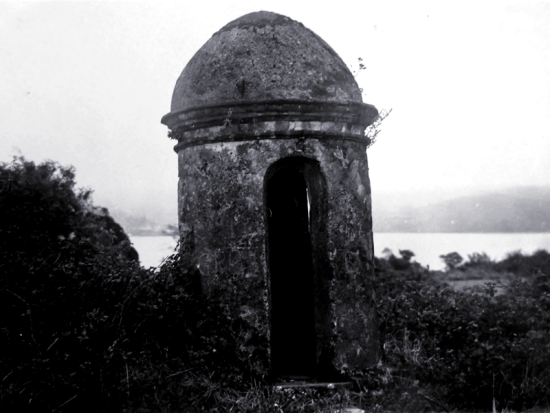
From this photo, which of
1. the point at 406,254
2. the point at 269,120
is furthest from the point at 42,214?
the point at 406,254

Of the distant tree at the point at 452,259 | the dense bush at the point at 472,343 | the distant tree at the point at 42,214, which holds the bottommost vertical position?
the dense bush at the point at 472,343

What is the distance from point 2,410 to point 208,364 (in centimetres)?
146

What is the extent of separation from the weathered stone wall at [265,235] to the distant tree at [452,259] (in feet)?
38.9

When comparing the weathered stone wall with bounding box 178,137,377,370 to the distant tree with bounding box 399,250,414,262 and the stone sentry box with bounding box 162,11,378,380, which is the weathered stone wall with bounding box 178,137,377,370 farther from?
the distant tree with bounding box 399,250,414,262

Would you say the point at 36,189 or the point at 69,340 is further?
the point at 36,189

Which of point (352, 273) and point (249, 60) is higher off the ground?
point (249, 60)

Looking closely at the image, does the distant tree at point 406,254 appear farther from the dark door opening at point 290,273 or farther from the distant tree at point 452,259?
the dark door opening at point 290,273

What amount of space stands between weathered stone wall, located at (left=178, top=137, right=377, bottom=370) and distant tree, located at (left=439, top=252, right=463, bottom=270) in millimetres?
11867

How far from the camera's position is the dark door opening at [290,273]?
5.68 metres

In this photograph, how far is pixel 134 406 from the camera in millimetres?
4230

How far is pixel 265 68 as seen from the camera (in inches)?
196

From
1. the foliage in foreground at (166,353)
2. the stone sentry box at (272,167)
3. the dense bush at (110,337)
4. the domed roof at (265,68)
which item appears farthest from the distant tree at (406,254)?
the dense bush at (110,337)

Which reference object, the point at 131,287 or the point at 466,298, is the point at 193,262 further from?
the point at 466,298

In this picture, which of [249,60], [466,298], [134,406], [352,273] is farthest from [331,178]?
[466,298]
